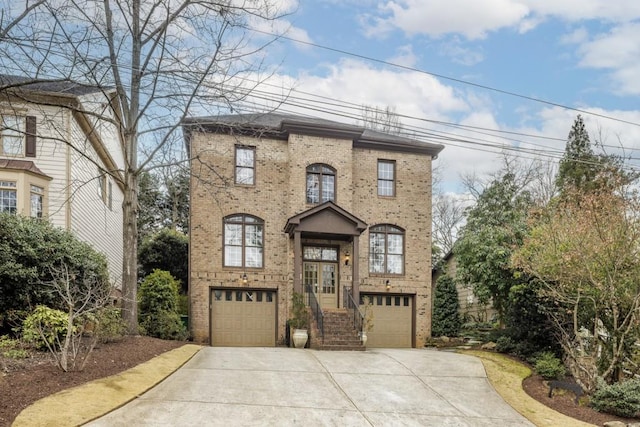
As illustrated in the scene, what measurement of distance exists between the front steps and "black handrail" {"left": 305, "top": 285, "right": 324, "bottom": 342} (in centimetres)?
16

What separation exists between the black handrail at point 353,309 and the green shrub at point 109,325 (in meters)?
7.23

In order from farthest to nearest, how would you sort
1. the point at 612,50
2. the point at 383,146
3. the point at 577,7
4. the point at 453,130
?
the point at 383,146 → the point at 453,130 → the point at 612,50 → the point at 577,7

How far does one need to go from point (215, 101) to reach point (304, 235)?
6.62 m

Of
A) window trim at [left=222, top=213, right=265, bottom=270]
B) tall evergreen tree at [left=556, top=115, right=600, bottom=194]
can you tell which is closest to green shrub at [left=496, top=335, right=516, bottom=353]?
window trim at [left=222, top=213, right=265, bottom=270]

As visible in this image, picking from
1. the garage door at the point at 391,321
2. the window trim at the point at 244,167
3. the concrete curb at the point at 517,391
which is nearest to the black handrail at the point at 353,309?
the garage door at the point at 391,321

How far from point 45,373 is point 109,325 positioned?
131 inches

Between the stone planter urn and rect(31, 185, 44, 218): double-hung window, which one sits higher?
rect(31, 185, 44, 218): double-hung window

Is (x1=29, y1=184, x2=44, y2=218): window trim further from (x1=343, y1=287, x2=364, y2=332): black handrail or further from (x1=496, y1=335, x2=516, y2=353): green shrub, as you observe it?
(x1=496, y1=335, x2=516, y2=353): green shrub

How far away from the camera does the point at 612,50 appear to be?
51.2ft

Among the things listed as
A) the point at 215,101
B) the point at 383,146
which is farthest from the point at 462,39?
the point at 215,101

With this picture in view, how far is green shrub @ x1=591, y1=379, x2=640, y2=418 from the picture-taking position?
10.4 meters

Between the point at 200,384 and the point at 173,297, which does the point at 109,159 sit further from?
the point at 200,384

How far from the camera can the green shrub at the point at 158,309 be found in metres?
16.5

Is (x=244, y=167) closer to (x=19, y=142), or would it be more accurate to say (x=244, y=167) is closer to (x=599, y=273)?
(x=19, y=142)
